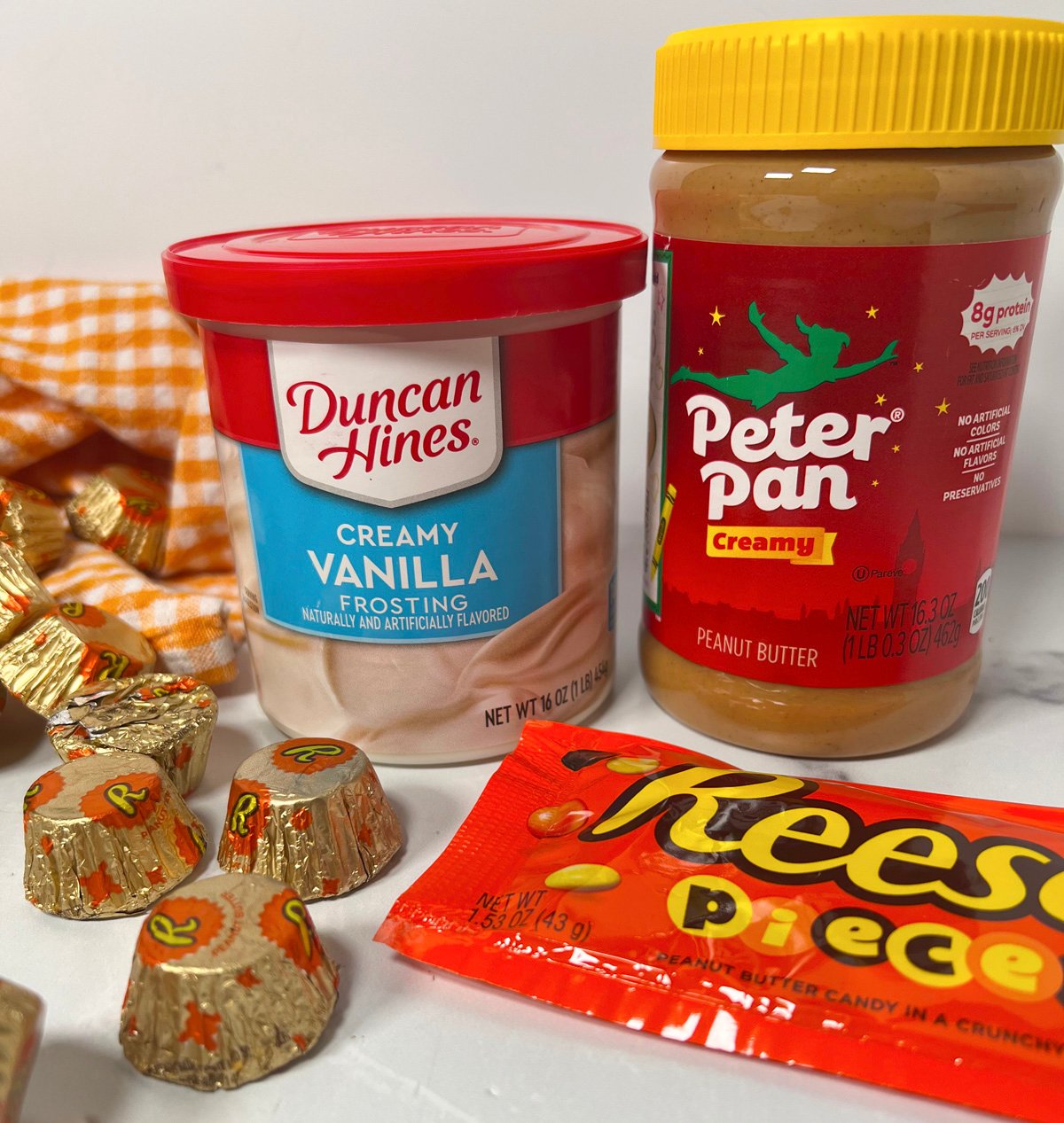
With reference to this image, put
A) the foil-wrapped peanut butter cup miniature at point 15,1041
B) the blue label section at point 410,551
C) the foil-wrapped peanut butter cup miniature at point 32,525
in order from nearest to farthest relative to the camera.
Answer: the foil-wrapped peanut butter cup miniature at point 15,1041
the blue label section at point 410,551
the foil-wrapped peanut butter cup miniature at point 32,525

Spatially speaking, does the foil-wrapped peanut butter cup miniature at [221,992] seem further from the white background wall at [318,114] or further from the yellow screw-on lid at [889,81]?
the white background wall at [318,114]

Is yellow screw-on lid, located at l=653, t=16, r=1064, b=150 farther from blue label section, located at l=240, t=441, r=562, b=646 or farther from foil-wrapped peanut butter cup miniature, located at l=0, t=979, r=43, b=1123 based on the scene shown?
foil-wrapped peanut butter cup miniature, located at l=0, t=979, r=43, b=1123

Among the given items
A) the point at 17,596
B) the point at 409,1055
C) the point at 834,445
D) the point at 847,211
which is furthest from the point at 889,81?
the point at 17,596

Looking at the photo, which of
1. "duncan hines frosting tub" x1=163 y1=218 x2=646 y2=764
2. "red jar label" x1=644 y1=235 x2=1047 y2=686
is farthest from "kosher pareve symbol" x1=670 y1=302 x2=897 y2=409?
"duncan hines frosting tub" x1=163 y1=218 x2=646 y2=764

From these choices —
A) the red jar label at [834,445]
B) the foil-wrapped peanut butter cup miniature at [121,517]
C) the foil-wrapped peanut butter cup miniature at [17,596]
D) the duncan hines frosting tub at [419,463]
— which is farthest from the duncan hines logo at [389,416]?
the foil-wrapped peanut butter cup miniature at [121,517]

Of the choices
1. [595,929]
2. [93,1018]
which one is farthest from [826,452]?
[93,1018]

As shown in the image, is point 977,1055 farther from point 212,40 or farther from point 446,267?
point 212,40
